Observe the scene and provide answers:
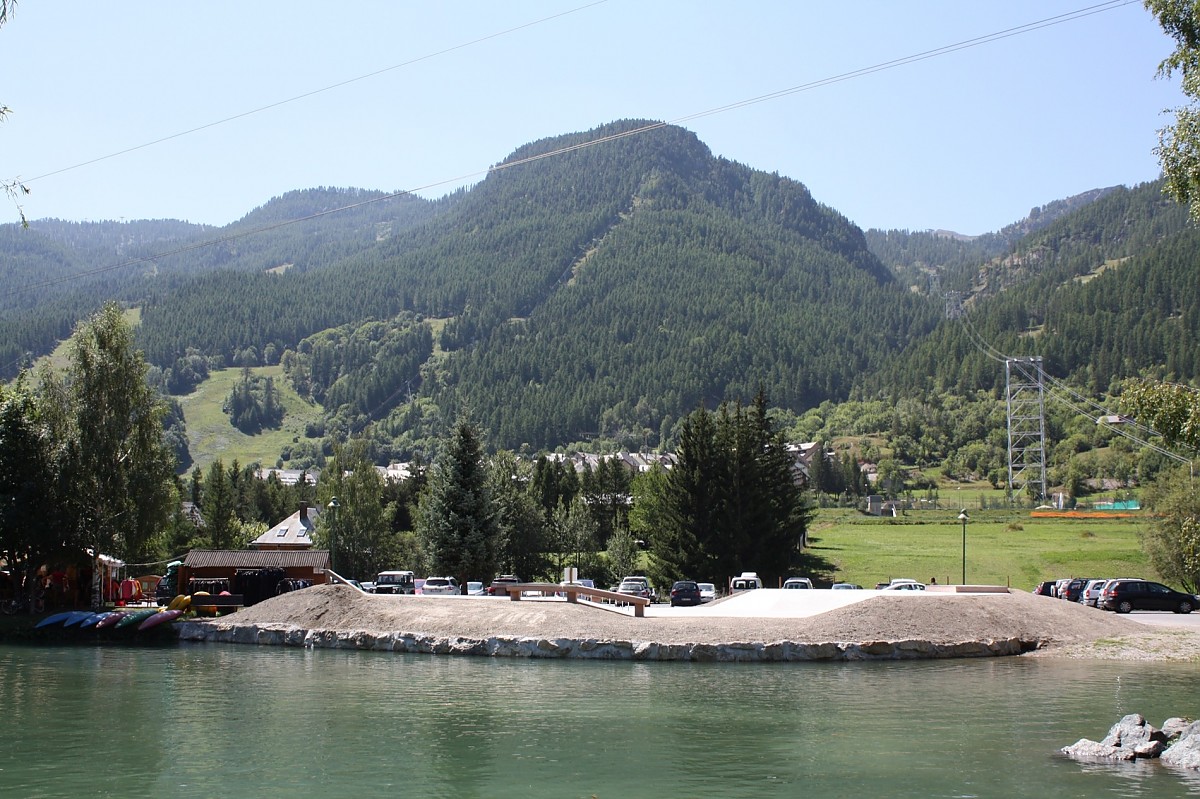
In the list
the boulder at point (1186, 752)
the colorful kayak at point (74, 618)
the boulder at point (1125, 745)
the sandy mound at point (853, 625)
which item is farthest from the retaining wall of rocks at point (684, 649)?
the boulder at point (1186, 752)

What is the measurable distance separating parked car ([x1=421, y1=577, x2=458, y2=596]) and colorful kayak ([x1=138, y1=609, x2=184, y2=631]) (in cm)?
1192

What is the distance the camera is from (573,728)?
88.1 feet

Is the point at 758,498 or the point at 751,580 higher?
the point at 758,498

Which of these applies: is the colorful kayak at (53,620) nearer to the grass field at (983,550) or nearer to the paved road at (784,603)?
the paved road at (784,603)

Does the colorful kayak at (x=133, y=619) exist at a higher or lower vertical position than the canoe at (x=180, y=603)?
lower

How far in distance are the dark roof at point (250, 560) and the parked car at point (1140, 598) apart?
40574 millimetres

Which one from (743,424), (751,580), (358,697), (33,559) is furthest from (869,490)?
(358,697)

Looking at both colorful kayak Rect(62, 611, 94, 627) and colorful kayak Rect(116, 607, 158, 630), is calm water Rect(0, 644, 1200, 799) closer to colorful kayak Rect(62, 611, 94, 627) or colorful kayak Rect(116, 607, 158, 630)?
colorful kayak Rect(116, 607, 158, 630)

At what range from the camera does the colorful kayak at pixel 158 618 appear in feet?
158

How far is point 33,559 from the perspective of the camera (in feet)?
180

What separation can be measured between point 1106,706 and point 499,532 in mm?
39613

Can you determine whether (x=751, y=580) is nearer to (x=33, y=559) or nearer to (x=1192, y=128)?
(x=33, y=559)

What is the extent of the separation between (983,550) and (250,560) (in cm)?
4953

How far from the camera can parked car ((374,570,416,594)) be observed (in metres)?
58.1
